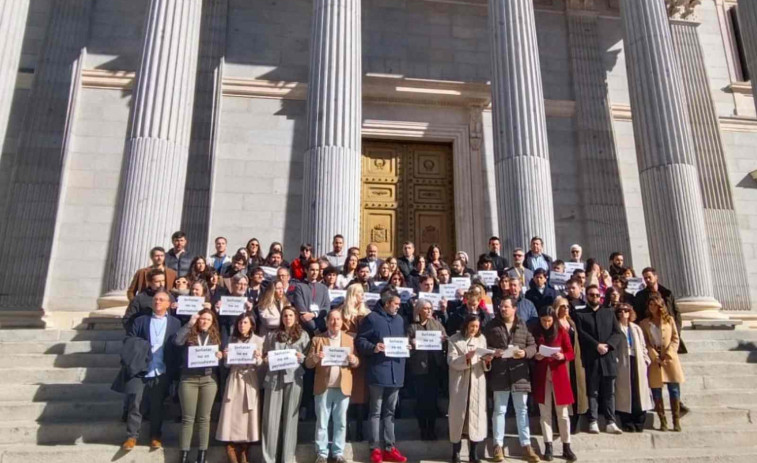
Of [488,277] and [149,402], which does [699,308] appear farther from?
[149,402]

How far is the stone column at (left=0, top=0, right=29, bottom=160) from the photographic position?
34.8ft

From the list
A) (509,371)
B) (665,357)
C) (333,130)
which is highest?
(333,130)

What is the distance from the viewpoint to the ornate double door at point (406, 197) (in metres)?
16.0

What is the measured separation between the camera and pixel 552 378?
23.8 feet

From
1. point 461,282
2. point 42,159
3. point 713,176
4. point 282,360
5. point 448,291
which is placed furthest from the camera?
point 713,176

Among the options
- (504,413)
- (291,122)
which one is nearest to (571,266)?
(504,413)

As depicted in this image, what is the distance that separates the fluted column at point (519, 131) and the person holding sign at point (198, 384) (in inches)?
282

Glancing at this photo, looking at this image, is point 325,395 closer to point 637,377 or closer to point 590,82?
point 637,377

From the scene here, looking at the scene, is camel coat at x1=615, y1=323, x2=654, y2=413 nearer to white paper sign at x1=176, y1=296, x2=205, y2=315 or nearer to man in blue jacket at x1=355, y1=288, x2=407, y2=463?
man in blue jacket at x1=355, y1=288, x2=407, y2=463

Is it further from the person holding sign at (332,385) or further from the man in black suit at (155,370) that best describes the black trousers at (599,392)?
the man in black suit at (155,370)

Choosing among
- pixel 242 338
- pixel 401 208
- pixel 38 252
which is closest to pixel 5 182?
pixel 38 252

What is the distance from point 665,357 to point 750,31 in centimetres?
1028

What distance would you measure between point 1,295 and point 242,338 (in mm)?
10168

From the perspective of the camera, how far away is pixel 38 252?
14.2m
